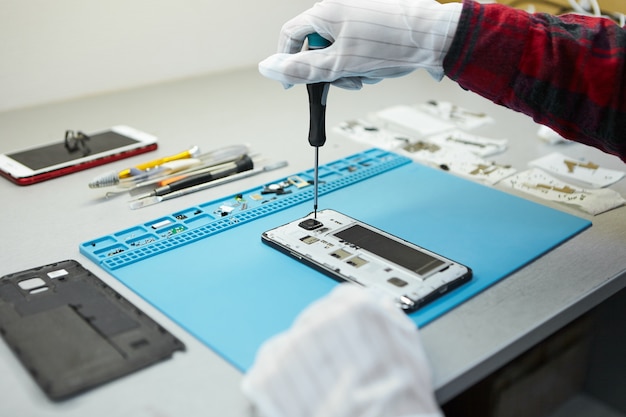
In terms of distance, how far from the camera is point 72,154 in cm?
117

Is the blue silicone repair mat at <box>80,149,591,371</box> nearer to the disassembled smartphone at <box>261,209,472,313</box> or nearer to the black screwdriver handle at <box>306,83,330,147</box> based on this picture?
the disassembled smartphone at <box>261,209,472,313</box>

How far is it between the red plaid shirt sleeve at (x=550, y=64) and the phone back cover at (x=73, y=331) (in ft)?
1.60

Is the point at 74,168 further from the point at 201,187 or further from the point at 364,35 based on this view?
the point at 364,35

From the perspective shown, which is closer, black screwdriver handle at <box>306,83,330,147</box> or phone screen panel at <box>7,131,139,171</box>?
black screwdriver handle at <box>306,83,330,147</box>

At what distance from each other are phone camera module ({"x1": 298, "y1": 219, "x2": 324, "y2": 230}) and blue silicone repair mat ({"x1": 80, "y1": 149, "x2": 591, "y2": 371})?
47 mm

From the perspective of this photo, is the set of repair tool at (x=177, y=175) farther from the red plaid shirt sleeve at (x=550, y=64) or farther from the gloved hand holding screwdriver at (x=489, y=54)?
the red plaid shirt sleeve at (x=550, y=64)

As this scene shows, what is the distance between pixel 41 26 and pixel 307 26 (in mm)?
815

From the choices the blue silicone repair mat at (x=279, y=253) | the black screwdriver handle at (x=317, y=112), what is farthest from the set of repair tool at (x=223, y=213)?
the black screwdriver handle at (x=317, y=112)

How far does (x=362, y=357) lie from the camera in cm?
53

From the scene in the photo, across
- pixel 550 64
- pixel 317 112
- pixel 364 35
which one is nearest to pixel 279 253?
pixel 317 112

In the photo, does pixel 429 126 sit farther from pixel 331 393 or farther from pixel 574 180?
pixel 331 393

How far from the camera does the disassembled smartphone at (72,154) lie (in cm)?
110

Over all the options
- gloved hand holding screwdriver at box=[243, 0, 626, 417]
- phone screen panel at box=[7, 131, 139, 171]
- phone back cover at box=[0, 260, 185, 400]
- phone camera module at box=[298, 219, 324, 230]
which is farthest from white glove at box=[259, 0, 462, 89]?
phone screen panel at box=[7, 131, 139, 171]

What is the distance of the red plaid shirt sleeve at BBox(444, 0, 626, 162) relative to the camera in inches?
31.8
